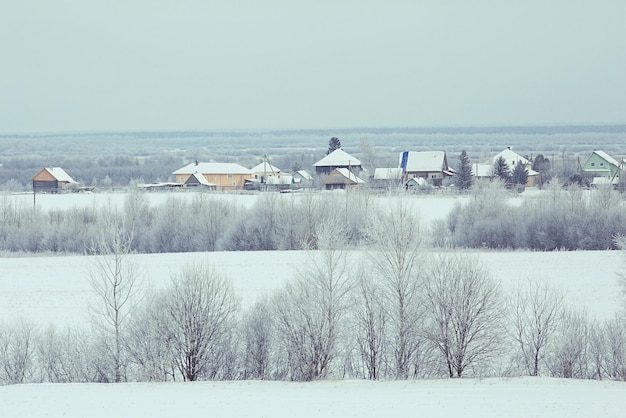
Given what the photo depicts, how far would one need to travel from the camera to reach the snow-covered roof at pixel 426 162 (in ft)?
319

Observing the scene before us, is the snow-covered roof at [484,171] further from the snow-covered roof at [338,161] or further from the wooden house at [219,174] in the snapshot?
the wooden house at [219,174]

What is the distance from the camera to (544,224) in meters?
52.4

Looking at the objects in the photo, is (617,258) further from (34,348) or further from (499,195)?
(34,348)

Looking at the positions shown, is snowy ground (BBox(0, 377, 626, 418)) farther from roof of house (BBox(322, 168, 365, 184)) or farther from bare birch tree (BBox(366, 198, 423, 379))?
roof of house (BBox(322, 168, 365, 184))

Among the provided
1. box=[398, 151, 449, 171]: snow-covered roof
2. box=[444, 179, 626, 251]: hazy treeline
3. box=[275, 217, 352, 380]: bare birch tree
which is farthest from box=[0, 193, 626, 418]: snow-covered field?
box=[398, 151, 449, 171]: snow-covered roof

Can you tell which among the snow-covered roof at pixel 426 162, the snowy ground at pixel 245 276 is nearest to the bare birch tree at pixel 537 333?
the snowy ground at pixel 245 276

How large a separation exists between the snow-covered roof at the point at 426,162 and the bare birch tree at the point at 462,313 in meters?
71.5

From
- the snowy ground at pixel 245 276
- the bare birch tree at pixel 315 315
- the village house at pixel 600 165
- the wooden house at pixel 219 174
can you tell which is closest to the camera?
the bare birch tree at pixel 315 315

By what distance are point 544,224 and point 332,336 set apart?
1218 inches

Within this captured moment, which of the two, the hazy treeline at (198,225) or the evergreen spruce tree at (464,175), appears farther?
the evergreen spruce tree at (464,175)

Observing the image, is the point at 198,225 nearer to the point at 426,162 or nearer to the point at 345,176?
the point at 345,176

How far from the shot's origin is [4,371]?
80.3 feet

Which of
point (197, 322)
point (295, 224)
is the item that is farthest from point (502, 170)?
point (197, 322)

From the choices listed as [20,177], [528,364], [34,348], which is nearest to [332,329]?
[528,364]
